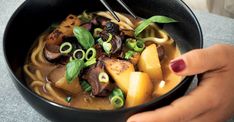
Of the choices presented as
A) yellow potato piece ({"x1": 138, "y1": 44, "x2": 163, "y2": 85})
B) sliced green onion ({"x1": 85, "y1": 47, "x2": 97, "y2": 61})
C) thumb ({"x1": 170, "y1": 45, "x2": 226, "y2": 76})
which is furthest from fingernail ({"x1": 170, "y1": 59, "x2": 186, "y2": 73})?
sliced green onion ({"x1": 85, "y1": 47, "x2": 97, "y2": 61})

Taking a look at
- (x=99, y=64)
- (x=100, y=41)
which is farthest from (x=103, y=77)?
(x=100, y=41)

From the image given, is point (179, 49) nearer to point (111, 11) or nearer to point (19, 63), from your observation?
point (111, 11)

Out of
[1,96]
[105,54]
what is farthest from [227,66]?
[1,96]

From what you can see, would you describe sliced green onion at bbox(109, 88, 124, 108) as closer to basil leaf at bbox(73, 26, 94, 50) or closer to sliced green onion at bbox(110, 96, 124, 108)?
sliced green onion at bbox(110, 96, 124, 108)

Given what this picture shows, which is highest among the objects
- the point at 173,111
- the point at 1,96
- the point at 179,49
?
the point at 1,96

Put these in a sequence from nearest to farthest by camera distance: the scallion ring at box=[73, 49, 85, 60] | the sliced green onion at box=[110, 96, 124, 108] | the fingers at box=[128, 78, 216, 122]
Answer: the fingers at box=[128, 78, 216, 122]
the sliced green onion at box=[110, 96, 124, 108]
the scallion ring at box=[73, 49, 85, 60]

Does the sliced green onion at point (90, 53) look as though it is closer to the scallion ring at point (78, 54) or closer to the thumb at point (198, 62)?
the scallion ring at point (78, 54)

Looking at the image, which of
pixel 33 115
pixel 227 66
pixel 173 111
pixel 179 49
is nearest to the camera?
pixel 173 111
